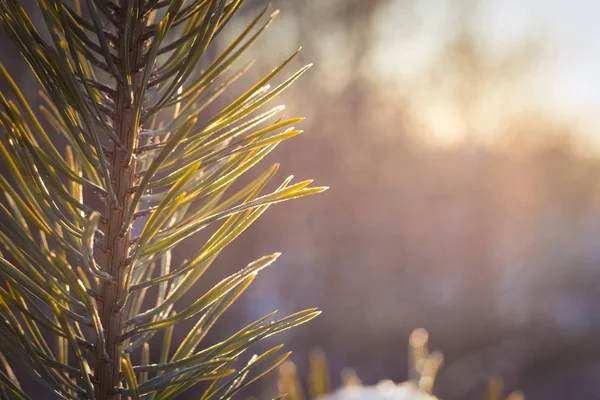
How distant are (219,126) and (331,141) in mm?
6006

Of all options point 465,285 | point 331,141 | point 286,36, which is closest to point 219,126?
point 286,36

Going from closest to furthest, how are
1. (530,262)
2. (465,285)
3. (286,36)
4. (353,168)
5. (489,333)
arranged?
(286,36), (489,333), (353,168), (465,285), (530,262)

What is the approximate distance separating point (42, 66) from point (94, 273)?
11cm

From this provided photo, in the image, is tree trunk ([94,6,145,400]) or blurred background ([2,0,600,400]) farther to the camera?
blurred background ([2,0,600,400])

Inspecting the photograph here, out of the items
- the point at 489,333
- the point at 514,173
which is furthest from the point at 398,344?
the point at 514,173

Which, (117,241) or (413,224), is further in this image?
(413,224)

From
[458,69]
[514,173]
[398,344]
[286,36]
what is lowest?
[398,344]

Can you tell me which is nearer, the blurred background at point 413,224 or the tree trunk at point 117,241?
the tree trunk at point 117,241

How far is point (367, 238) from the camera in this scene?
6965mm

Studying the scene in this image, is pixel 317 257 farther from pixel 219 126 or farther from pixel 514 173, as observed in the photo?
pixel 219 126

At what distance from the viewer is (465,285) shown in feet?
23.6

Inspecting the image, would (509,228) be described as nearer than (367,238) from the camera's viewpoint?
No

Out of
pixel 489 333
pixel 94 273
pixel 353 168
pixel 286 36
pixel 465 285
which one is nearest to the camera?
pixel 94 273

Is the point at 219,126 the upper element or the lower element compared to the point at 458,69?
lower
